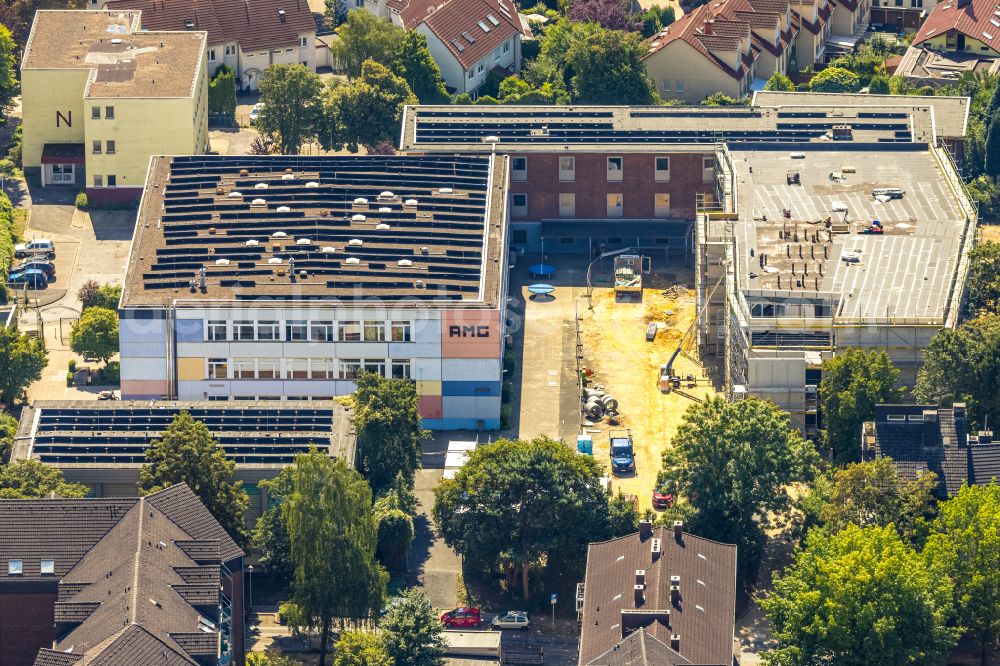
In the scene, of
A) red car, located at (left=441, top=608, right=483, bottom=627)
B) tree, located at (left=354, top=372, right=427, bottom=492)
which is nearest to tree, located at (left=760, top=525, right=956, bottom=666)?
red car, located at (left=441, top=608, right=483, bottom=627)

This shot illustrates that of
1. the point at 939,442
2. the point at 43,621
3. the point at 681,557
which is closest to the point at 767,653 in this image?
the point at 681,557

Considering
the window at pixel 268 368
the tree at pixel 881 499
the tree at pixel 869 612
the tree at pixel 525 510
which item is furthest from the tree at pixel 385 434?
Answer: the tree at pixel 869 612

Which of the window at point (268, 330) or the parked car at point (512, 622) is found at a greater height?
the window at point (268, 330)

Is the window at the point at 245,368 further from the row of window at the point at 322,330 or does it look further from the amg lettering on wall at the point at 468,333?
the amg lettering on wall at the point at 468,333

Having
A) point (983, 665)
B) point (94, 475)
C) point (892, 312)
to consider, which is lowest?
point (983, 665)

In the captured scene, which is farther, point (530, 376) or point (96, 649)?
point (530, 376)

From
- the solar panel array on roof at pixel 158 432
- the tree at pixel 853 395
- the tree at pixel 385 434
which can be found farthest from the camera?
the tree at pixel 385 434

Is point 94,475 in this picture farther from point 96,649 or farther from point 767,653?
point 767,653
